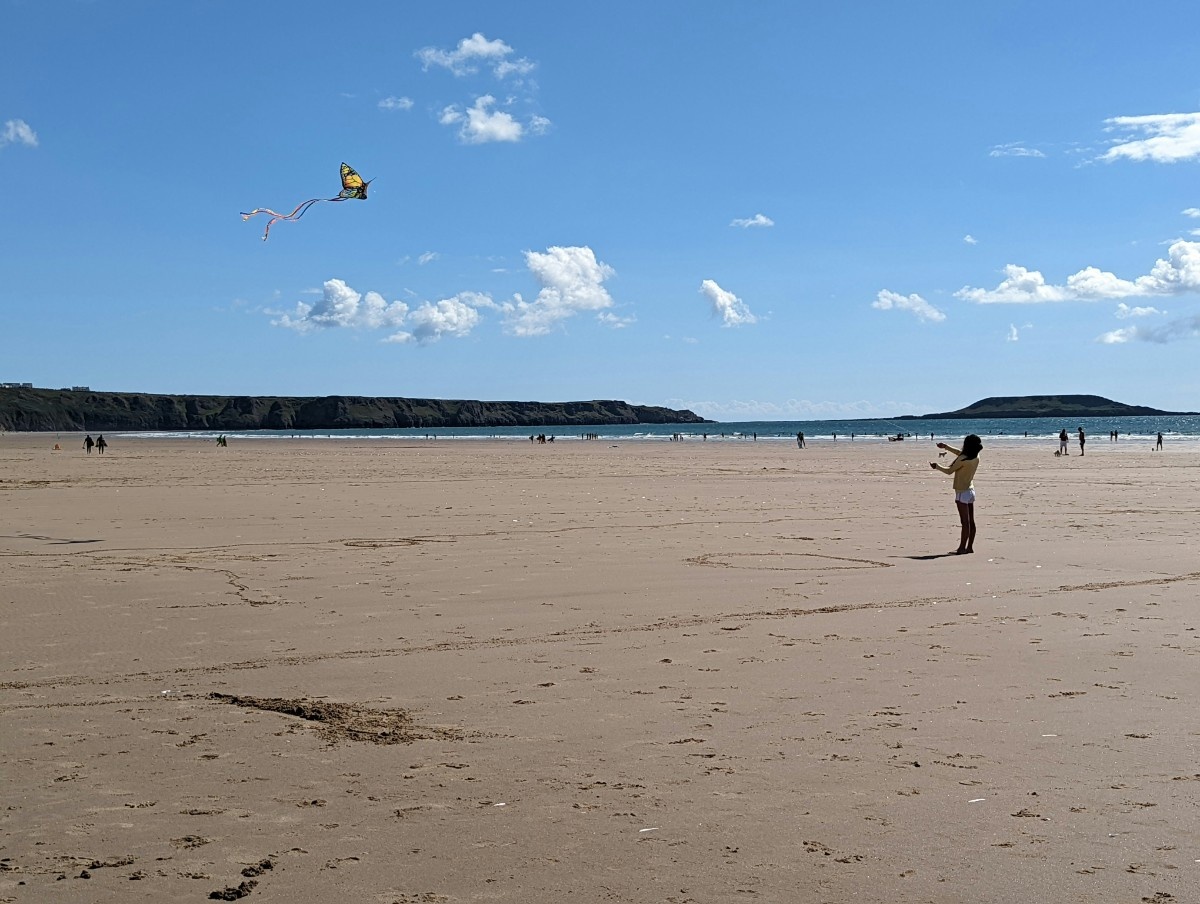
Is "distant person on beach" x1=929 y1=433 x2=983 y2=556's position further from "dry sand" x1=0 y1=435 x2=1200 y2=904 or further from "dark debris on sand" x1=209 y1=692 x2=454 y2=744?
"dark debris on sand" x1=209 y1=692 x2=454 y2=744

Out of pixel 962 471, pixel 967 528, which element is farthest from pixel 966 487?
pixel 967 528

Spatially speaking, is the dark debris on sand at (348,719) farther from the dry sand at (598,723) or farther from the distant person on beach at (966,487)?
the distant person on beach at (966,487)

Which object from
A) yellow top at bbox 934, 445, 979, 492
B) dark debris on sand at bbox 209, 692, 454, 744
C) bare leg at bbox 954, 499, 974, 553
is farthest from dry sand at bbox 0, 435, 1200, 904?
yellow top at bbox 934, 445, 979, 492

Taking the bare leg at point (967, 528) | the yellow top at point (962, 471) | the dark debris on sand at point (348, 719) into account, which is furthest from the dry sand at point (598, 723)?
the yellow top at point (962, 471)

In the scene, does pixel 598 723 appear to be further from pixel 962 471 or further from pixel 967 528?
pixel 962 471

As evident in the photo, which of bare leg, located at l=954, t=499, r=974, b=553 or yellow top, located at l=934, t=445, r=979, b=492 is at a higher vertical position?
yellow top, located at l=934, t=445, r=979, b=492

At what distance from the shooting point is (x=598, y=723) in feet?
20.7

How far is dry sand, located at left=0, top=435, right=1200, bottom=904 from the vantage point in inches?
170

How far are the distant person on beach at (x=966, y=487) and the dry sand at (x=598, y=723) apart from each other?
0.58 meters

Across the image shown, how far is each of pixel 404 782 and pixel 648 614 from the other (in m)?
4.76

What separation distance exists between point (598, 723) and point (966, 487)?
9837mm

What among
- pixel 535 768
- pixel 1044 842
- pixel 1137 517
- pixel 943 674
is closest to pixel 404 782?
pixel 535 768

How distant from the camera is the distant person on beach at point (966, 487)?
14.3 m

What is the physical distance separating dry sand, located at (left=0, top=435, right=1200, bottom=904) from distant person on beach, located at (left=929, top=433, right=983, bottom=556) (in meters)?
0.58
